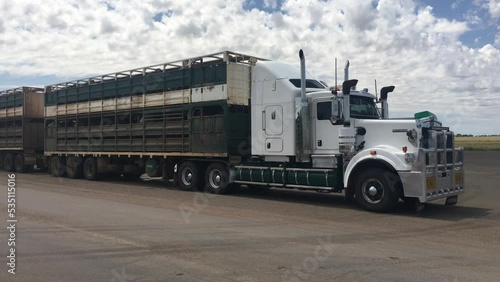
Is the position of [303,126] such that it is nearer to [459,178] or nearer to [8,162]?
[459,178]

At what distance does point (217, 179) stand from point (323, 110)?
4.33m

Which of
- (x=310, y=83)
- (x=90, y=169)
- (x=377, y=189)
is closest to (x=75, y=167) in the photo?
(x=90, y=169)

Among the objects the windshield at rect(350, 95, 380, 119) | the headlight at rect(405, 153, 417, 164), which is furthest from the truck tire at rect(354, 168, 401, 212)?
the windshield at rect(350, 95, 380, 119)

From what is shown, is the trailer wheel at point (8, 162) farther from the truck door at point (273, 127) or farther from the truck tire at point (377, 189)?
the truck tire at point (377, 189)

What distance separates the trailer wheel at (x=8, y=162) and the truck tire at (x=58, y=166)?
17.9 feet

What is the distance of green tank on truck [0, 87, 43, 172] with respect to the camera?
80.9 ft

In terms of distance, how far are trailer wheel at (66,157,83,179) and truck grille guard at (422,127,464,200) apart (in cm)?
1519

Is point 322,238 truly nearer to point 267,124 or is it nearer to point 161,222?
point 161,222

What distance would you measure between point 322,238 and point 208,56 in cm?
837

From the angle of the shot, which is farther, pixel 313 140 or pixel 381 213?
pixel 313 140

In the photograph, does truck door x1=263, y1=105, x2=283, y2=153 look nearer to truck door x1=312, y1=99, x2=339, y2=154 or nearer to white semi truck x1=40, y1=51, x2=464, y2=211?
white semi truck x1=40, y1=51, x2=464, y2=211

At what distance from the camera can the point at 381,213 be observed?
10.8 metres

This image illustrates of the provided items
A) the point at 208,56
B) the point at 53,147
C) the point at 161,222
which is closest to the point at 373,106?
the point at 208,56

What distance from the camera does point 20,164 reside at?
2520 cm
